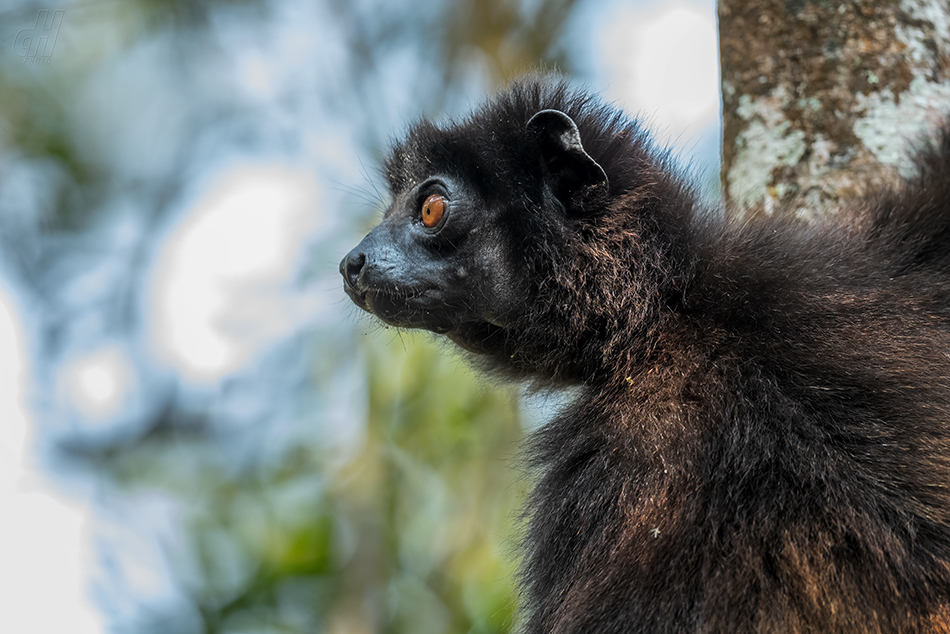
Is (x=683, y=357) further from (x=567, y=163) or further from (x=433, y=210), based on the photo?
(x=433, y=210)

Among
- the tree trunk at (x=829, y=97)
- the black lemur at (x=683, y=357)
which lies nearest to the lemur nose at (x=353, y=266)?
the black lemur at (x=683, y=357)

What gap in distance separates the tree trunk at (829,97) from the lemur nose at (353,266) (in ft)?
6.04

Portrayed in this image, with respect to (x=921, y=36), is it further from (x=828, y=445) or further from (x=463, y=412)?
(x=463, y=412)

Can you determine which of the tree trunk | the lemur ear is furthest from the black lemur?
the tree trunk

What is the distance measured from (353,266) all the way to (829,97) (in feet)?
7.85

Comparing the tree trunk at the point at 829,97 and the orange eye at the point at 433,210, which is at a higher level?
the orange eye at the point at 433,210

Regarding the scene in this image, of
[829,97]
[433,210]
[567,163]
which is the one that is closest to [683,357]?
[567,163]

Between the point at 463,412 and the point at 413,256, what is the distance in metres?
5.48

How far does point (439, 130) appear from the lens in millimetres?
4133

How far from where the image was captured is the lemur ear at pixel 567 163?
3.63 m

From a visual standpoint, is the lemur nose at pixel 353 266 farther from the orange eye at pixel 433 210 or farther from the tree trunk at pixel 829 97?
the tree trunk at pixel 829 97

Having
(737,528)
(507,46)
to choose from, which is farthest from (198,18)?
(737,528)

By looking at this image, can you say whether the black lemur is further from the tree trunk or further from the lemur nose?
the tree trunk

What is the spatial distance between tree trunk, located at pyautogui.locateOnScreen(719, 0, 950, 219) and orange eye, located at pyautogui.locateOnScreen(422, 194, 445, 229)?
1440 mm
